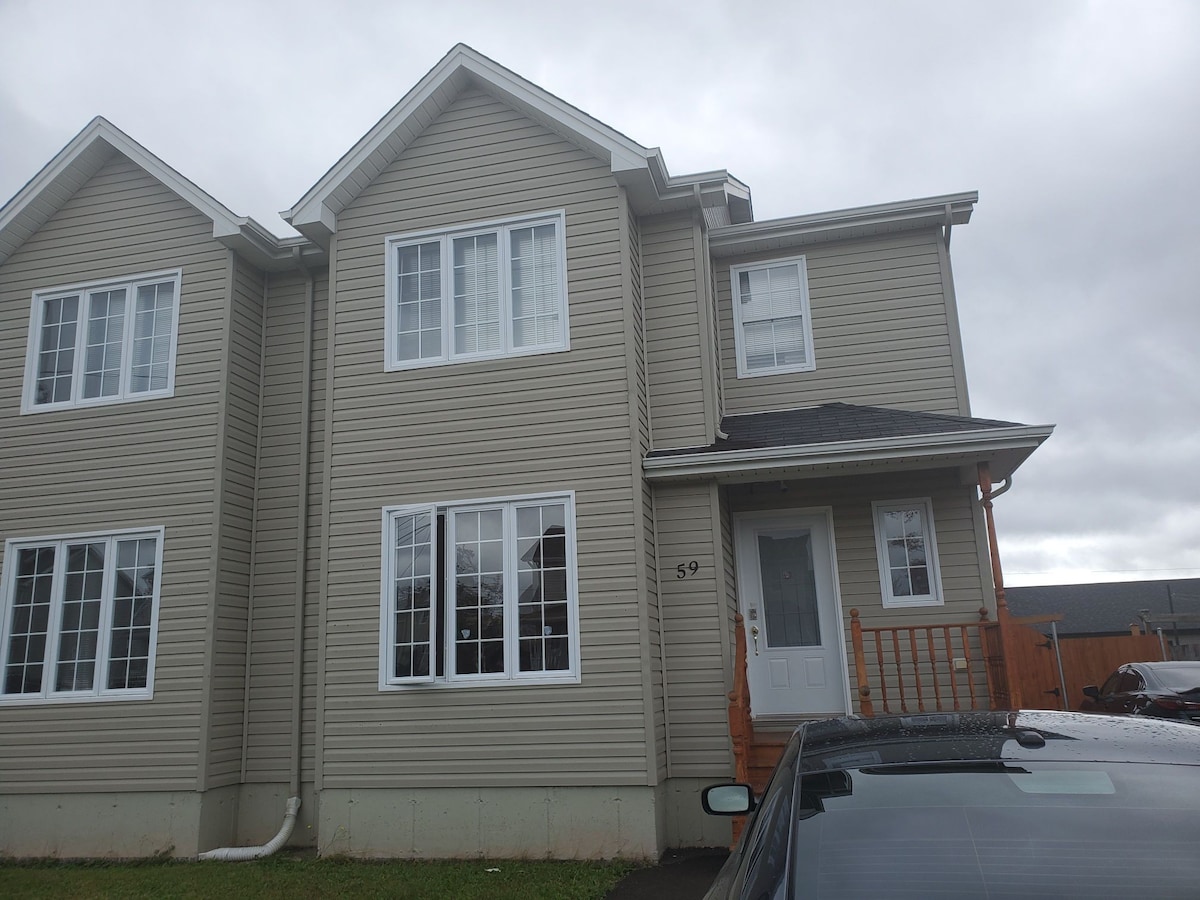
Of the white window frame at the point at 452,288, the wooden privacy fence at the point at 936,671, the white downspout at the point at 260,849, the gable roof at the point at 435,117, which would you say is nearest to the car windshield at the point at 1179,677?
the wooden privacy fence at the point at 936,671

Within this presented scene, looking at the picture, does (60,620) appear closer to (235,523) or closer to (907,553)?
(235,523)

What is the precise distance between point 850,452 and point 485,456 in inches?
139

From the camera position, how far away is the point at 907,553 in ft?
33.3

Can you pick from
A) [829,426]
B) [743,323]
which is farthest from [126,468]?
[829,426]

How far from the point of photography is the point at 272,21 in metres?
15.9

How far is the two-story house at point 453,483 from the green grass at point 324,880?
0.35 m

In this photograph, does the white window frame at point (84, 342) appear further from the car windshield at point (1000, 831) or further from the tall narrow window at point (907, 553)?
the car windshield at point (1000, 831)

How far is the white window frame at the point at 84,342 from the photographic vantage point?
1069cm

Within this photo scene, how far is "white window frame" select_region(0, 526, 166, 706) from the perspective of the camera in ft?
A: 32.5

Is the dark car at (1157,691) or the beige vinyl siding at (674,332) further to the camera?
the beige vinyl siding at (674,332)

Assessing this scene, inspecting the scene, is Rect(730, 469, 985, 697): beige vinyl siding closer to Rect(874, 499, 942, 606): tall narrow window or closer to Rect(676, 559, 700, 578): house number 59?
Rect(874, 499, 942, 606): tall narrow window

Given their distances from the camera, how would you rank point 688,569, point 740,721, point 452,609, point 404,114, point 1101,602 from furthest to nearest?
point 1101,602
point 404,114
point 688,569
point 452,609
point 740,721

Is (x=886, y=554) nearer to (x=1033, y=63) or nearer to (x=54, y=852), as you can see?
(x=1033, y=63)

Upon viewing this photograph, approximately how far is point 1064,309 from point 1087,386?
12.2 feet
